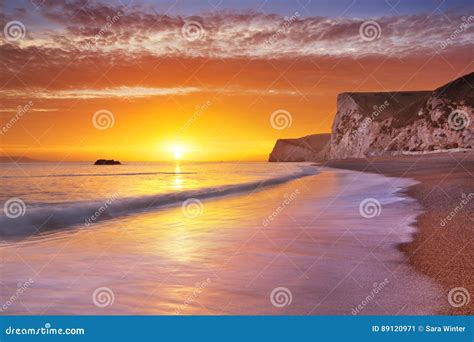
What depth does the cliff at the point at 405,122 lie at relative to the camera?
7594cm

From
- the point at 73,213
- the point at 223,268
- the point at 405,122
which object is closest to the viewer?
the point at 223,268

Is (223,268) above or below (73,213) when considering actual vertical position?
below

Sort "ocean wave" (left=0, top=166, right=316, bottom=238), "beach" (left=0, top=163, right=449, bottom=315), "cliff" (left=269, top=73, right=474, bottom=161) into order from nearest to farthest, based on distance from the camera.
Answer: "beach" (left=0, top=163, right=449, bottom=315)
"ocean wave" (left=0, top=166, right=316, bottom=238)
"cliff" (left=269, top=73, right=474, bottom=161)

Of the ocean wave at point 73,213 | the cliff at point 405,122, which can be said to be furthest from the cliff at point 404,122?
the ocean wave at point 73,213

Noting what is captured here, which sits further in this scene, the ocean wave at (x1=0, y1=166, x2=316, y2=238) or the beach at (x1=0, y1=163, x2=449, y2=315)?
the ocean wave at (x1=0, y1=166, x2=316, y2=238)

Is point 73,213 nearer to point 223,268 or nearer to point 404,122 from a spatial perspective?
point 223,268

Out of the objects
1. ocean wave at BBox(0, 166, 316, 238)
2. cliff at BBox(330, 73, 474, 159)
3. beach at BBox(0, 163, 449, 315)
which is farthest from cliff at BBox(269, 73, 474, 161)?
beach at BBox(0, 163, 449, 315)

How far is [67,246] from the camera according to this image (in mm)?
9930

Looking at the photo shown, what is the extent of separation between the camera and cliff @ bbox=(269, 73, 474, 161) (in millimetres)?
75938

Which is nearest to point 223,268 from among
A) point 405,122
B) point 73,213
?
point 73,213

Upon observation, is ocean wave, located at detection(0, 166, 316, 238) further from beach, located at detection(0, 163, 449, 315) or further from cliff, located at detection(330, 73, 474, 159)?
cliff, located at detection(330, 73, 474, 159)

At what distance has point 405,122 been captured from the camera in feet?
310

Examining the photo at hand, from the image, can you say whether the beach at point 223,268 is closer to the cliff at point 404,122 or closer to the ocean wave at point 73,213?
the ocean wave at point 73,213

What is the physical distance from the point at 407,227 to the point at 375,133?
101232 mm
